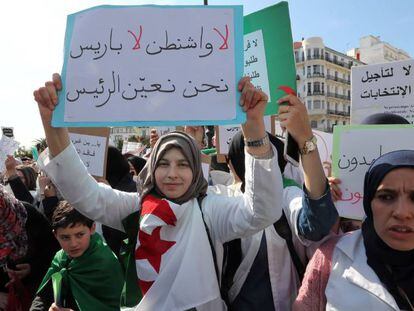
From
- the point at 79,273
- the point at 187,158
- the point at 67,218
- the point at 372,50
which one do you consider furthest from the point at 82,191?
the point at 372,50

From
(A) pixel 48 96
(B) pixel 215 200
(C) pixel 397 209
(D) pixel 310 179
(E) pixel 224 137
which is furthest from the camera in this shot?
(E) pixel 224 137

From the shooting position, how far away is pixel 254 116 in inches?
60.8

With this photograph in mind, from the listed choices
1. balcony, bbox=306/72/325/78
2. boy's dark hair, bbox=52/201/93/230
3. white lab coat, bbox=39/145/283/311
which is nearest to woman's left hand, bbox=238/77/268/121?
white lab coat, bbox=39/145/283/311

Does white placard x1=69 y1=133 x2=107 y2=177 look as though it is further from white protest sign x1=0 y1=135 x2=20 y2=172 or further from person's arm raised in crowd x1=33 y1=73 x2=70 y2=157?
person's arm raised in crowd x1=33 y1=73 x2=70 y2=157

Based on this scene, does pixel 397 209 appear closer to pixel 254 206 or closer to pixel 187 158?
pixel 254 206

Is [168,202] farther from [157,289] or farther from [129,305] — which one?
[129,305]

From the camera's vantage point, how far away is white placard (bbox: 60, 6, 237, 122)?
63.2 inches

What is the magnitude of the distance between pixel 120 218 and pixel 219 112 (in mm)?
756

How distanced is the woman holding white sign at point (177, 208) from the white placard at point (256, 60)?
449 millimetres

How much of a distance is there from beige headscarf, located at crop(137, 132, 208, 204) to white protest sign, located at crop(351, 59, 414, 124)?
1.05 metres

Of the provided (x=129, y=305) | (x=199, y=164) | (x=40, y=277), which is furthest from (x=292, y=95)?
(x=40, y=277)

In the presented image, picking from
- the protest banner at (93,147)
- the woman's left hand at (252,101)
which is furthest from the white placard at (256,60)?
the protest banner at (93,147)

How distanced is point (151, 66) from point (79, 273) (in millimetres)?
1299

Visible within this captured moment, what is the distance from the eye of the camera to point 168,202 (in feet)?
5.32
